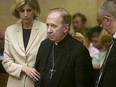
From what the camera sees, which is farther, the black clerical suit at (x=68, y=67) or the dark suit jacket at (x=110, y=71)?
the black clerical suit at (x=68, y=67)

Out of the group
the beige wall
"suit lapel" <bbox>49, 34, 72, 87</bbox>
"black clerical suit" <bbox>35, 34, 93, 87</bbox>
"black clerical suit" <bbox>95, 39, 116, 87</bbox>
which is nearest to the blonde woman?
"black clerical suit" <bbox>35, 34, 93, 87</bbox>

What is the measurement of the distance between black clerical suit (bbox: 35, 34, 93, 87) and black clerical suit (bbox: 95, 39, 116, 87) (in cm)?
33

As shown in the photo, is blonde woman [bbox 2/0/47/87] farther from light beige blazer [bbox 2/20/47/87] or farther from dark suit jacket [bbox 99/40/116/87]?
dark suit jacket [bbox 99/40/116/87]

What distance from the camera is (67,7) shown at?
20.4ft

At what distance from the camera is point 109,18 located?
2582 millimetres

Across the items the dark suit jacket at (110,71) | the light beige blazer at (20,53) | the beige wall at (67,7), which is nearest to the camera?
the dark suit jacket at (110,71)

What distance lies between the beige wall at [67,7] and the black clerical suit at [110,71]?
11.5 ft

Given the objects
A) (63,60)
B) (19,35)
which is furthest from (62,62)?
(19,35)

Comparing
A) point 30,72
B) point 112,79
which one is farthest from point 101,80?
point 30,72

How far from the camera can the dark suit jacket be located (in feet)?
8.38

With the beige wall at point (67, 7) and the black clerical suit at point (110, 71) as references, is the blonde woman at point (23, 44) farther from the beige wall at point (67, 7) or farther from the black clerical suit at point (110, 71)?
the beige wall at point (67, 7)

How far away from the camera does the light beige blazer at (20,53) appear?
343 centimetres

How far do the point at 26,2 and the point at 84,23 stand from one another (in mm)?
2582

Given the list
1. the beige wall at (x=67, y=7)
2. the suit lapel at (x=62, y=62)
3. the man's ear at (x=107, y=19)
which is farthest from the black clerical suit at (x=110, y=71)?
the beige wall at (x=67, y=7)
